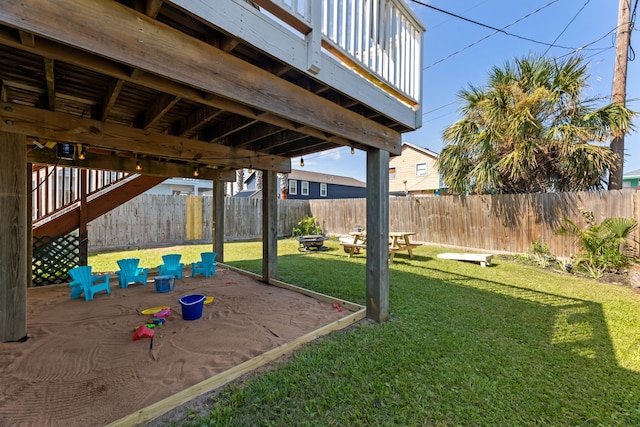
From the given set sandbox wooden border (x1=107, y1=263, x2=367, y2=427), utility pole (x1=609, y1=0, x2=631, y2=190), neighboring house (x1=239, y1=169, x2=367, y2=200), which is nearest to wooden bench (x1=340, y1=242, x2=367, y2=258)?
sandbox wooden border (x1=107, y1=263, x2=367, y2=427)

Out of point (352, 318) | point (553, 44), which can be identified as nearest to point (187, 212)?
point (352, 318)

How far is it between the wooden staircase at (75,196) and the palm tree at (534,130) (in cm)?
837

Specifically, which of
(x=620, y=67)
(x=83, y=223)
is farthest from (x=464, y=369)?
(x=620, y=67)

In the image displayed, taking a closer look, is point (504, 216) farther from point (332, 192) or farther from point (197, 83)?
point (332, 192)

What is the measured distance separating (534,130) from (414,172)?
11812 millimetres

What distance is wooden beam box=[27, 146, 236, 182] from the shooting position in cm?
420

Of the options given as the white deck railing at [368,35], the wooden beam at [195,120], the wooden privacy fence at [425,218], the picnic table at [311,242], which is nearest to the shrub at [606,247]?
the wooden privacy fence at [425,218]

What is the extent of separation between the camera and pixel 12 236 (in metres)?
2.52

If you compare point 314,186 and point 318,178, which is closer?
point 314,186

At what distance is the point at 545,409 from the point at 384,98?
2.90m

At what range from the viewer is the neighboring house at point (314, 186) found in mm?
20875

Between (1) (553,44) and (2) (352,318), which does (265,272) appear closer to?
(2) (352,318)

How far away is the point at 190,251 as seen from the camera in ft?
28.6

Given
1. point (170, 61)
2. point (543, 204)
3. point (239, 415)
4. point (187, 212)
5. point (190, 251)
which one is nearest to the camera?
point (170, 61)
